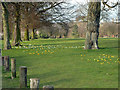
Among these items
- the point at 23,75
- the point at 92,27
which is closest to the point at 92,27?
the point at 92,27

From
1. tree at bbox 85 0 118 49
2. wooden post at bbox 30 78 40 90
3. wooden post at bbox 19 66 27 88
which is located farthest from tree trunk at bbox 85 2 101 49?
wooden post at bbox 30 78 40 90

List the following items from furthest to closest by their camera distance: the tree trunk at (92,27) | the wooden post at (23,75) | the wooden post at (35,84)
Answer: the tree trunk at (92,27)
the wooden post at (23,75)
the wooden post at (35,84)

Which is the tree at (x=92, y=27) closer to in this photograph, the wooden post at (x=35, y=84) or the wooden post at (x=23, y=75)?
the wooden post at (x=23, y=75)

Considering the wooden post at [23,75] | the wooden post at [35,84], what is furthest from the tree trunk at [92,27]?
the wooden post at [35,84]

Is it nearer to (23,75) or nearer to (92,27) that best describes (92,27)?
(92,27)

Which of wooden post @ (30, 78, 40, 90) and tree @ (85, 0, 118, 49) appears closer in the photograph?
wooden post @ (30, 78, 40, 90)

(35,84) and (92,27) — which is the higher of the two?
(92,27)

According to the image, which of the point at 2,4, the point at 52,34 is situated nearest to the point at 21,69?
the point at 2,4

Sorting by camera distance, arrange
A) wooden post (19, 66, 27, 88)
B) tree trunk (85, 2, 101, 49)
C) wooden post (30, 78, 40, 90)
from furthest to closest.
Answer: tree trunk (85, 2, 101, 49), wooden post (19, 66, 27, 88), wooden post (30, 78, 40, 90)

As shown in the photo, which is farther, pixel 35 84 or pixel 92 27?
pixel 92 27

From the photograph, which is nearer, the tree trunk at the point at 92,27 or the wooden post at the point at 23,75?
the wooden post at the point at 23,75

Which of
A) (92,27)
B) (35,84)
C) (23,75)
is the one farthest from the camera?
(92,27)

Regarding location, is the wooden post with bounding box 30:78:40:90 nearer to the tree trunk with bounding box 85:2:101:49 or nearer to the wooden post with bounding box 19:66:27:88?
the wooden post with bounding box 19:66:27:88

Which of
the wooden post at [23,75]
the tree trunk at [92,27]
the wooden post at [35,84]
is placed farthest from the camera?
the tree trunk at [92,27]
